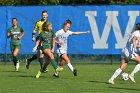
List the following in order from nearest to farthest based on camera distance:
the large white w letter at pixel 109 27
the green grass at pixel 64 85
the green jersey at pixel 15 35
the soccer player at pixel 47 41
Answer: the green grass at pixel 64 85
the soccer player at pixel 47 41
the green jersey at pixel 15 35
the large white w letter at pixel 109 27

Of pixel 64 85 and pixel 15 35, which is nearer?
pixel 64 85

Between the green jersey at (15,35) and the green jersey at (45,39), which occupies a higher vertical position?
the green jersey at (45,39)

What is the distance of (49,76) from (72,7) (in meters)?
8.14

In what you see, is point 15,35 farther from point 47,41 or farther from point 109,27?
point 109,27

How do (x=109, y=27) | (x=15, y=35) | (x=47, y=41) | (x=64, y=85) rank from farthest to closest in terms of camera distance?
1. (x=109, y=27)
2. (x=15, y=35)
3. (x=47, y=41)
4. (x=64, y=85)

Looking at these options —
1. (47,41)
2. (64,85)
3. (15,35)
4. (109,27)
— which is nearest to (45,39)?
(47,41)

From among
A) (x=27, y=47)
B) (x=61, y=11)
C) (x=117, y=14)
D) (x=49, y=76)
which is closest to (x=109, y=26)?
(x=117, y=14)

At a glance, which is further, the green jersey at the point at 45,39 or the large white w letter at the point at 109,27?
the large white w letter at the point at 109,27

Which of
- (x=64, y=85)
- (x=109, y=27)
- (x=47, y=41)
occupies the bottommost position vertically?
(x=109, y=27)

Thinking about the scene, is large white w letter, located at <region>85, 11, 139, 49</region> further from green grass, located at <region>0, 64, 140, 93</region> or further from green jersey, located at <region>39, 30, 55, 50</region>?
green jersey, located at <region>39, 30, 55, 50</region>

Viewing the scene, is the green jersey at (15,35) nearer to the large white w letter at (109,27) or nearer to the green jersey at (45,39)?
the green jersey at (45,39)

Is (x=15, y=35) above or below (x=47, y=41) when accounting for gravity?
below

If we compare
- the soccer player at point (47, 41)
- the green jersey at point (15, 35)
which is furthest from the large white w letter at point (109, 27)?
the soccer player at point (47, 41)

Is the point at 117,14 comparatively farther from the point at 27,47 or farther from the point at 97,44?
the point at 27,47
